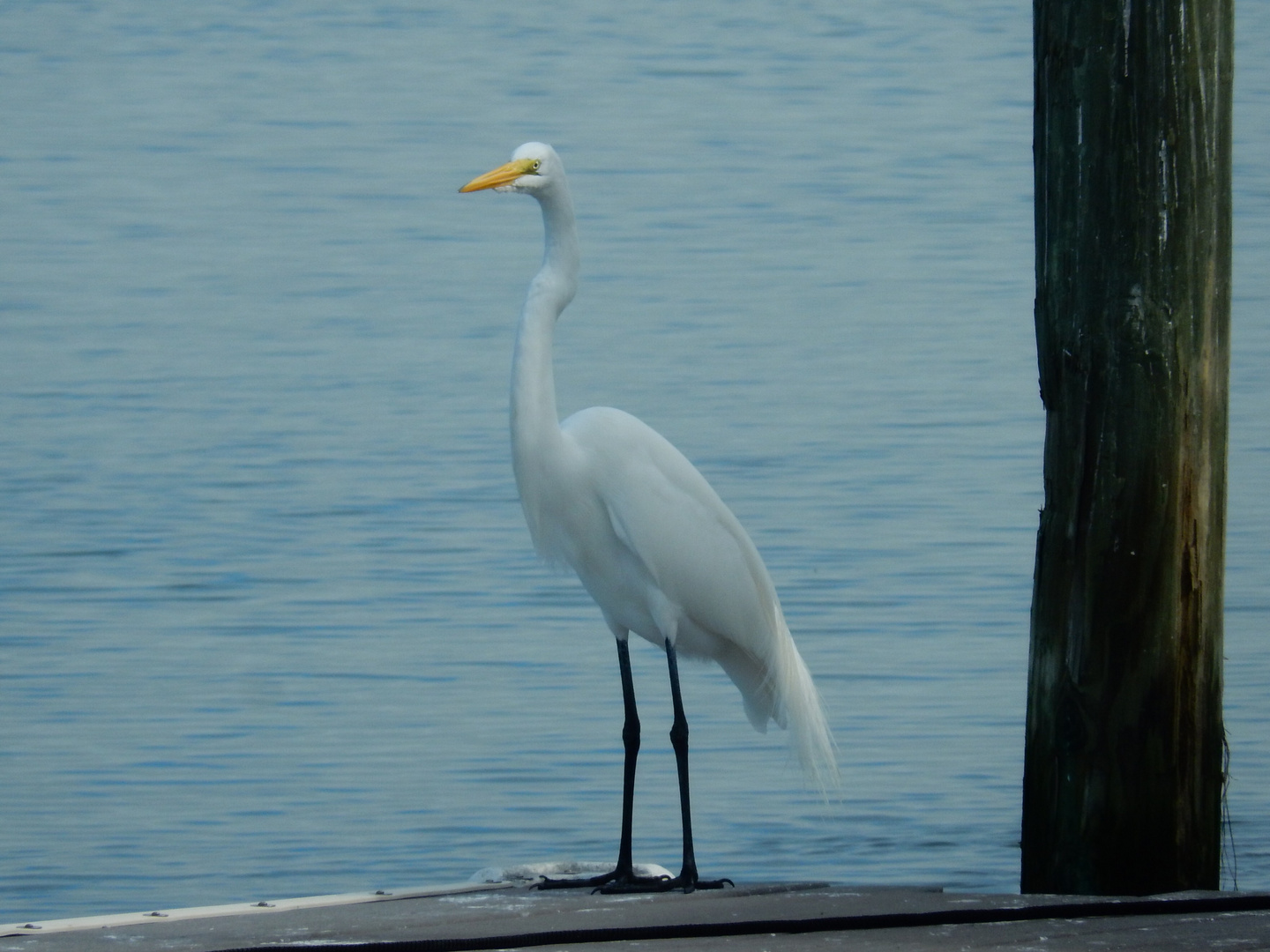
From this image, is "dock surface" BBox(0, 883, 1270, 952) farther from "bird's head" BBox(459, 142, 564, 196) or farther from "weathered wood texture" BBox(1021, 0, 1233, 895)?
"bird's head" BBox(459, 142, 564, 196)

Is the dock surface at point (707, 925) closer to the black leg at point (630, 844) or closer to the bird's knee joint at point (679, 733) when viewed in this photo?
the black leg at point (630, 844)

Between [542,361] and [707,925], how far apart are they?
118 centimetres

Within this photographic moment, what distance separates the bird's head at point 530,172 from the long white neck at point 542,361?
0.02 meters

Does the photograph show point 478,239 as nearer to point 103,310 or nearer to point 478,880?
point 103,310

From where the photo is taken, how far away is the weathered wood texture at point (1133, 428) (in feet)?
10.6

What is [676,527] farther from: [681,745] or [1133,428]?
[1133,428]

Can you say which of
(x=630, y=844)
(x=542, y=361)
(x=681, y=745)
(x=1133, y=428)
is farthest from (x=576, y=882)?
(x=1133, y=428)

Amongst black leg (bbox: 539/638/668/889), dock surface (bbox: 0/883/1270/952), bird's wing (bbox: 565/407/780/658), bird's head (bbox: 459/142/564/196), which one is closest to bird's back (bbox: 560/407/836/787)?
bird's wing (bbox: 565/407/780/658)

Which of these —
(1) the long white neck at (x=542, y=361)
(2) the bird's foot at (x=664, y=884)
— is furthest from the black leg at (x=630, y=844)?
(1) the long white neck at (x=542, y=361)

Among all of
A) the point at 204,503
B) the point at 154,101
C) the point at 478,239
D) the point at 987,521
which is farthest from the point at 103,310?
the point at 987,521

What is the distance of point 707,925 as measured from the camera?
301cm

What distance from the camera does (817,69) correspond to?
16219 mm

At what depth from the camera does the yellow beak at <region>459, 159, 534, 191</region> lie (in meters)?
3.79

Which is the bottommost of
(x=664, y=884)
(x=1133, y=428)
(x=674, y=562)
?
(x=664, y=884)
